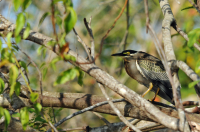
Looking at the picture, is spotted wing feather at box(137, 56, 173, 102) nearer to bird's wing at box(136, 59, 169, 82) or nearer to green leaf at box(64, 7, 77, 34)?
bird's wing at box(136, 59, 169, 82)

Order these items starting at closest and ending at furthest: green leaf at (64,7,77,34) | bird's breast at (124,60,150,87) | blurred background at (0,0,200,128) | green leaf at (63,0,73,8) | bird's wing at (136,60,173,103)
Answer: green leaf at (64,7,77,34) → green leaf at (63,0,73,8) → bird's wing at (136,60,173,103) → bird's breast at (124,60,150,87) → blurred background at (0,0,200,128)

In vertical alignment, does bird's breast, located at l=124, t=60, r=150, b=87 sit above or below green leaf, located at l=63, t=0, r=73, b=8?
below

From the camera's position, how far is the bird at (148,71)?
16.2 ft

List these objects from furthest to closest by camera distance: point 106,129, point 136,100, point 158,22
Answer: point 158,22
point 106,129
point 136,100

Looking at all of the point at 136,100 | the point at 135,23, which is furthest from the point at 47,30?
the point at 136,100

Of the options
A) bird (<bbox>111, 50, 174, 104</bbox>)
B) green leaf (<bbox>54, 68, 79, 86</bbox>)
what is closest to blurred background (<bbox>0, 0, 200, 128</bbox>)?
bird (<bbox>111, 50, 174, 104</bbox>)

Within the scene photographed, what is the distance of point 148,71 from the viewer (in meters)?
5.01

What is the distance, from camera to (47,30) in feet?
22.8

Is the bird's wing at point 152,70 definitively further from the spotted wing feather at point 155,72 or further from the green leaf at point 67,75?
the green leaf at point 67,75

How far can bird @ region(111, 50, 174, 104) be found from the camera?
4.95 meters

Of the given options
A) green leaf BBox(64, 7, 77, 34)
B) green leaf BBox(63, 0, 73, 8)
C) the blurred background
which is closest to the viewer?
green leaf BBox(64, 7, 77, 34)

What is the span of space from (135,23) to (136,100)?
646cm

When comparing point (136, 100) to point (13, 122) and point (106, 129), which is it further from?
point (13, 122)

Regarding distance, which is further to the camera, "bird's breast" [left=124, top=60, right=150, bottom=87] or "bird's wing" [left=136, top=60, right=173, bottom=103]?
"bird's breast" [left=124, top=60, right=150, bottom=87]
